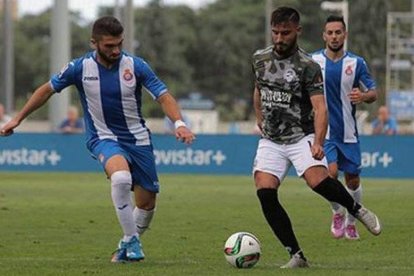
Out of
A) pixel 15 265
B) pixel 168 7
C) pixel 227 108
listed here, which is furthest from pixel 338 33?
pixel 168 7

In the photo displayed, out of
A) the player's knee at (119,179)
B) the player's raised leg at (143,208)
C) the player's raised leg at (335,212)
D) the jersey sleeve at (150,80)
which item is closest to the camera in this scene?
the player's knee at (119,179)

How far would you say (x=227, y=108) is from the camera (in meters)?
99.8

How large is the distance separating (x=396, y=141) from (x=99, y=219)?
15018 millimetres

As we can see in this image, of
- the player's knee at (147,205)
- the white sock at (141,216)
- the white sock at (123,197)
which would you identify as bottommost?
the white sock at (141,216)

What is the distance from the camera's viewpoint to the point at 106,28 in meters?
12.9

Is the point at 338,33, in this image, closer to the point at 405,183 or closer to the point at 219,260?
the point at 219,260

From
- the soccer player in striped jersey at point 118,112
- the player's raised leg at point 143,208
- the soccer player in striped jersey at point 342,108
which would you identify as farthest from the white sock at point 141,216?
the soccer player in striped jersey at point 342,108

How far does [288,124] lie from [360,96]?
2.62m

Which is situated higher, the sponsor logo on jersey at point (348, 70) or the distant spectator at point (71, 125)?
the sponsor logo on jersey at point (348, 70)

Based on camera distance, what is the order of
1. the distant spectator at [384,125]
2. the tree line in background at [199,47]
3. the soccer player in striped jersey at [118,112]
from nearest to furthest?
1. the soccer player in striped jersey at [118,112]
2. the distant spectator at [384,125]
3. the tree line in background at [199,47]

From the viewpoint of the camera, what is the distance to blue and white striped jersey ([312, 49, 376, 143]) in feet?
53.8

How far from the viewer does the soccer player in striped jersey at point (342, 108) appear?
16.4 metres

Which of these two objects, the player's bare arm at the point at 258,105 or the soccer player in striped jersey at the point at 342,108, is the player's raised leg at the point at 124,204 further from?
the soccer player in striped jersey at the point at 342,108

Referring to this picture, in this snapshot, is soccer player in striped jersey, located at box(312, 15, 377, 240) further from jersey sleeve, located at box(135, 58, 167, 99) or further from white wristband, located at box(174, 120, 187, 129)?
white wristband, located at box(174, 120, 187, 129)
